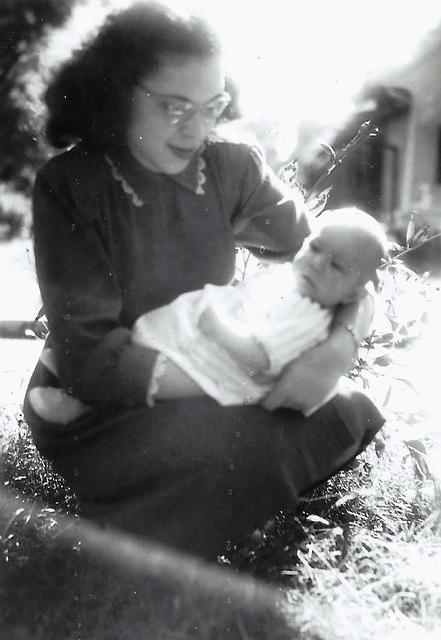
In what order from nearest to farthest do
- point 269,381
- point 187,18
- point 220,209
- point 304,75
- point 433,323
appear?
point 187,18 → point 269,381 → point 220,209 → point 304,75 → point 433,323

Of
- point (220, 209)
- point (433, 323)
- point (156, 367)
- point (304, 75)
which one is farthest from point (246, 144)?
point (433, 323)

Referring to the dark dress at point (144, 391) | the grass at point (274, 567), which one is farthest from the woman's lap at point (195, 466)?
the grass at point (274, 567)

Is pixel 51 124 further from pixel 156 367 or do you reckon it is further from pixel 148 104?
pixel 156 367

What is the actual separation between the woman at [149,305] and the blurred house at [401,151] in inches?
35.1

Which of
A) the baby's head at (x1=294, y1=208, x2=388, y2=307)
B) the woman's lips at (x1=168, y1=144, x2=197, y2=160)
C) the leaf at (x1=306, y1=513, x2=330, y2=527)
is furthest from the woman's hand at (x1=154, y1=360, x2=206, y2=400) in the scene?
the leaf at (x1=306, y1=513, x2=330, y2=527)

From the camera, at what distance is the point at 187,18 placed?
1.52 metres

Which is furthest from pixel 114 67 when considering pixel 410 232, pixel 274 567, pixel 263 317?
pixel 274 567

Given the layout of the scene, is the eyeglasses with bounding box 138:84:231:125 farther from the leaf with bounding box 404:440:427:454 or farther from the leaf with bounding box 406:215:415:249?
the leaf with bounding box 404:440:427:454

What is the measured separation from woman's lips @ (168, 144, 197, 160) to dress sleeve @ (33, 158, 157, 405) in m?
0.20

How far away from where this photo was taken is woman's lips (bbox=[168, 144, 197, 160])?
1.62 metres

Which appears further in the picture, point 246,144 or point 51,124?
point 246,144

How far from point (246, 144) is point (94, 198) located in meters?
0.46

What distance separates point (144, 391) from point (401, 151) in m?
4.38

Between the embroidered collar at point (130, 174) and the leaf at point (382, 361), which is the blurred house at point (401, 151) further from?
the embroidered collar at point (130, 174)
